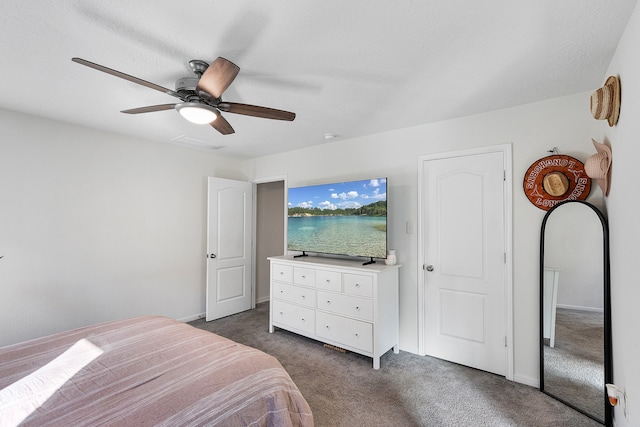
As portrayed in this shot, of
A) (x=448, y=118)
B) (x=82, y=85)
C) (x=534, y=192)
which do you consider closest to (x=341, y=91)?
(x=448, y=118)

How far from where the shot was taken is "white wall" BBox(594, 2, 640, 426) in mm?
1328

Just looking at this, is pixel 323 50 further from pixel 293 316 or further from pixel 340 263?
pixel 293 316

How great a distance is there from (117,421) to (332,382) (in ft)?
5.89

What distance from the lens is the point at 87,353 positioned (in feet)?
5.38

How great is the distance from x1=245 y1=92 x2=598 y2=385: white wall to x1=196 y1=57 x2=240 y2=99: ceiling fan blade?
205 cm

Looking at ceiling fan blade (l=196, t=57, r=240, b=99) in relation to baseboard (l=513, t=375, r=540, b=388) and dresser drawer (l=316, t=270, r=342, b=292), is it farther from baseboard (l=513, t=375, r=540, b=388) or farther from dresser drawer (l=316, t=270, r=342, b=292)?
baseboard (l=513, t=375, r=540, b=388)

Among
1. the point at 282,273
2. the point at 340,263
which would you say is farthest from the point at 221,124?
the point at 282,273

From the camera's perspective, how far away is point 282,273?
140 inches

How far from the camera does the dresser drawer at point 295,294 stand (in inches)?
129

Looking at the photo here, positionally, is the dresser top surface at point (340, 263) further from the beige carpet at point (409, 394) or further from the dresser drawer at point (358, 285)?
the beige carpet at point (409, 394)

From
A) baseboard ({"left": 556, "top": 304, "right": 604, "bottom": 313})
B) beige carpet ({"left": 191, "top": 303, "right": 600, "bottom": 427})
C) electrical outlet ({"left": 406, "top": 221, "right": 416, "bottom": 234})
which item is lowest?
beige carpet ({"left": 191, "top": 303, "right": 600, "bottom": 427})

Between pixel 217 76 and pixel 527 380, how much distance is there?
3251 millimetres

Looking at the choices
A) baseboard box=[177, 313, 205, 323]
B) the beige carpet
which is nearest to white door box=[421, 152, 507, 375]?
the beige carpet

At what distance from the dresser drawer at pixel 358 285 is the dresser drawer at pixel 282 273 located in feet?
2.51
